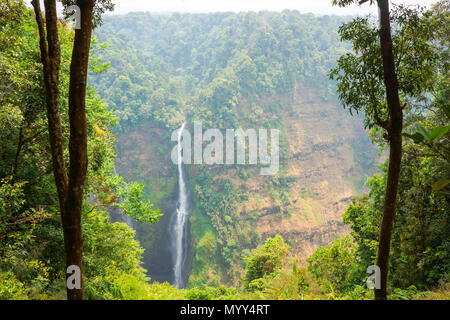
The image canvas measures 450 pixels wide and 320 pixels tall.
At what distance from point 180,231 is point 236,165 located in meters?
10.3

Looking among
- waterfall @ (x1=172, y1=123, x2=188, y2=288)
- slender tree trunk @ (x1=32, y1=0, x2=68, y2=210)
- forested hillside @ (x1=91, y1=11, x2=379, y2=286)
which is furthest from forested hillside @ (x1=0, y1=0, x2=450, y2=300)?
waterfall @ (x1=172, y1=123, x2=188, y2=288)

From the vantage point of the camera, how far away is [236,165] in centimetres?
3459

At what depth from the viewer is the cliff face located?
3147 centimetres

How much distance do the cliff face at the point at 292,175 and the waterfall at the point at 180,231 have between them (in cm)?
81

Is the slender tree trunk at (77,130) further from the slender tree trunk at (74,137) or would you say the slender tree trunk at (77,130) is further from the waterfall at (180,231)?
the waterfall at (180,231)

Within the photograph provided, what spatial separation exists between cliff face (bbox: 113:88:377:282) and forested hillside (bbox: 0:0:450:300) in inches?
7.3

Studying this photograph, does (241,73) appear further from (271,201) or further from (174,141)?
(271,201)

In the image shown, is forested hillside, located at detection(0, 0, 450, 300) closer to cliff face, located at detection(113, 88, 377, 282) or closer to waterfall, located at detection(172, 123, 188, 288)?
cliff face, located at detection(113, 88, 377, 282)

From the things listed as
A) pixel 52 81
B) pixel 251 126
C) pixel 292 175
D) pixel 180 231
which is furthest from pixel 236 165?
pixel 52 81

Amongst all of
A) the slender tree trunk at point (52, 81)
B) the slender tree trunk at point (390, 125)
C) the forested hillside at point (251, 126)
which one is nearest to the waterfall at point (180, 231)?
the forested hillside at point (251, 126)

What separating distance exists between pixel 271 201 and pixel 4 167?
97.2 feet
